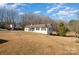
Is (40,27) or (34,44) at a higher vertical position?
(40,27)

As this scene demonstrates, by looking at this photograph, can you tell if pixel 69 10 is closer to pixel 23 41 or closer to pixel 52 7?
pixel 52 7

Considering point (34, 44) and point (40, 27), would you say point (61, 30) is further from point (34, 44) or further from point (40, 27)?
point (34, 44)

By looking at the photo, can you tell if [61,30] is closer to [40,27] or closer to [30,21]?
[40,27]

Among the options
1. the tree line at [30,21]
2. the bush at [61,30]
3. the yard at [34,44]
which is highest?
the tree line at [30,21]

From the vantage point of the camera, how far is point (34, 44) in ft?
7.34

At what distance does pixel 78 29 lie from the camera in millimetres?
2262

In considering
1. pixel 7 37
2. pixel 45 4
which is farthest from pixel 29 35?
pixel 45 4

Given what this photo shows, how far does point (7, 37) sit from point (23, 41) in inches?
7.5

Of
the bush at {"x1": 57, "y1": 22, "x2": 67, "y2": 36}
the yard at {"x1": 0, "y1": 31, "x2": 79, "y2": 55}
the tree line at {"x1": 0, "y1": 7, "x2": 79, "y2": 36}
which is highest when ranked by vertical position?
the tree line at {"x1": 0, "y1": 7, "x2": 79, "y2": 36}

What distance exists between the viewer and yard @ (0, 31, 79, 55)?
7.23ft

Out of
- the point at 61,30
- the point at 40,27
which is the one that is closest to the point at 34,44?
the point at 40,27

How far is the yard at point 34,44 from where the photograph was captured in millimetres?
2203

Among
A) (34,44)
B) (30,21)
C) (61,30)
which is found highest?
(30,21)

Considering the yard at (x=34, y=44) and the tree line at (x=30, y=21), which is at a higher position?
the tree line at (x=30, y=21)
